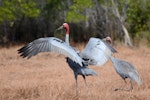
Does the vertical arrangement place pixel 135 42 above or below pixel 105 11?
below

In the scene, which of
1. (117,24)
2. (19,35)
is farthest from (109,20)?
(19,35)

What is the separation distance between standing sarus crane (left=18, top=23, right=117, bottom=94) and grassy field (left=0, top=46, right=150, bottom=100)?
0.61 m

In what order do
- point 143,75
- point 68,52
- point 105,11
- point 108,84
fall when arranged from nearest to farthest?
1. point 68,52
2. point 108,84
3. point 143,75
4. point 105,11

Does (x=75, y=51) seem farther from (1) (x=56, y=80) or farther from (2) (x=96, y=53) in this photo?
(1) (x=56, y=80)

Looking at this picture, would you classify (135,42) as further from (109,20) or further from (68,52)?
(68,52)

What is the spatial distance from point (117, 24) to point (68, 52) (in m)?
17.1

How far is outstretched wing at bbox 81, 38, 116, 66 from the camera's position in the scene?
9109 mm

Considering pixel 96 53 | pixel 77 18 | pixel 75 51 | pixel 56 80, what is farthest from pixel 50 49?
pixel 77 18

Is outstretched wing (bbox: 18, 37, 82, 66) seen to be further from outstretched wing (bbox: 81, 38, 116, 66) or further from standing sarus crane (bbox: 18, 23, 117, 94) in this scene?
outstretched wing (bbox: 81, 38, 116, 66)

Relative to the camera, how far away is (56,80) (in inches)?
489

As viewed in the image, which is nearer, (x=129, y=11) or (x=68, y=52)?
(x=68, y=52)

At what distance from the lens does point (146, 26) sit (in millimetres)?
25516

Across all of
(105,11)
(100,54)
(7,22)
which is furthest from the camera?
(7,22)

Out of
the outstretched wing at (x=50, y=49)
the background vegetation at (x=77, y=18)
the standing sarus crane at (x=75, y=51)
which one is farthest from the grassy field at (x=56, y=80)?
the background vegetation at (x=77, y=18)
